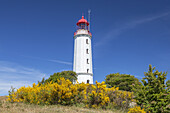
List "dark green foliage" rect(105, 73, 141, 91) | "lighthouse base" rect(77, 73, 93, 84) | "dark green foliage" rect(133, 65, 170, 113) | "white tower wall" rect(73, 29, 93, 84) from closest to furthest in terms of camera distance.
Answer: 1. "dark green foliage" rect(133, 65, 170, 113)
2. "dark green foliage" rect(105, 73, 141, 91)
3. "lighthouse base" rect(77, 73, 93, 84)
4. "white tower wall" rect(73, 29, 93, 84)

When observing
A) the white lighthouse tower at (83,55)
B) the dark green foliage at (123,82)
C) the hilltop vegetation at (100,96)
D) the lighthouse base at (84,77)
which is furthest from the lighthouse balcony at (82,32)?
the hilltop vegetation at (100,96)

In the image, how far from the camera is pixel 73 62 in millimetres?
37375

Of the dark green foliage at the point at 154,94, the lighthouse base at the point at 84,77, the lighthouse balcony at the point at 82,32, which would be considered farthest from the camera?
the lighthouse balcony at the point at 82,32

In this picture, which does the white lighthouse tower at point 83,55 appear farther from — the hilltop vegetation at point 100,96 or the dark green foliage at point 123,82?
the hilltop vegetation at point 100,96

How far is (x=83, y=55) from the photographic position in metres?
36.0

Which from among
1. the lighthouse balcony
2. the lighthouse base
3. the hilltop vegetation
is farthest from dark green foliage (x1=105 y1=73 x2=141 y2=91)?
the hilltop vegetation

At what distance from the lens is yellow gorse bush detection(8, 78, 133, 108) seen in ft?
32.0

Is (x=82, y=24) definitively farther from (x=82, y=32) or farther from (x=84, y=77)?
(x=84, y=77)

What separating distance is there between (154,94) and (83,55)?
26.7 m

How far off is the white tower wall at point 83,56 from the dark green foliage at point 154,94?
977 inches

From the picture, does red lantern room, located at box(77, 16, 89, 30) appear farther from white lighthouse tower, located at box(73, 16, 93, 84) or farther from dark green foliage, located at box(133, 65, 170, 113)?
dark green foliage, located at box(133, 65, 170, 113)

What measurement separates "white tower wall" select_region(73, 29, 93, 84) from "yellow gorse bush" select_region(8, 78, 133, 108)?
24.2 metres

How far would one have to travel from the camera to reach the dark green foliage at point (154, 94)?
952 cm

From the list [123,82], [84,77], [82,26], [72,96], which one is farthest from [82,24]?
[72,96]
